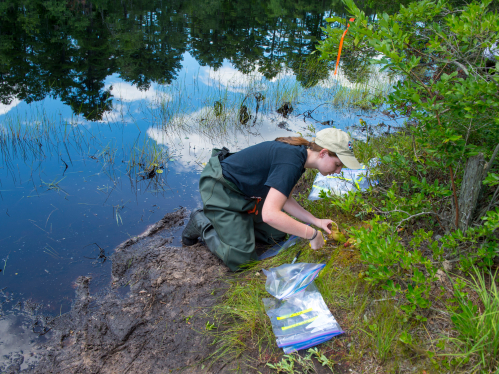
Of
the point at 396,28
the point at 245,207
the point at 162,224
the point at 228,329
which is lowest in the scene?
the point at 162,224

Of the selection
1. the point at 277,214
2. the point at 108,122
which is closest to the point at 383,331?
the point at 277,214

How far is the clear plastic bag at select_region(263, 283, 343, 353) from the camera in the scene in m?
1.94

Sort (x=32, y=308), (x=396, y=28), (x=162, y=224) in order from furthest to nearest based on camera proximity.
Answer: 1. (x=162, y=224)
2. (x=32, y=308)
3. (x=396, y=28)

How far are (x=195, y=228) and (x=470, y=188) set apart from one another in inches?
84.1

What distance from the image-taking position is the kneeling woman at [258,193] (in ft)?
7.43

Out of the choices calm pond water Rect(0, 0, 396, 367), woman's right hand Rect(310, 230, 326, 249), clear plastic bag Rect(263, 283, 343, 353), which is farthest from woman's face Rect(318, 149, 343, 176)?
calm pond water Rect(0, 0, 396, 367)

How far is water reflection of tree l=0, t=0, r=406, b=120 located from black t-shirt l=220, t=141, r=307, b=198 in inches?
144

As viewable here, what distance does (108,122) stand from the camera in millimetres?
5230

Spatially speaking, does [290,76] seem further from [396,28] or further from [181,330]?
[181,330]

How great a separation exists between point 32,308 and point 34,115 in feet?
12.3

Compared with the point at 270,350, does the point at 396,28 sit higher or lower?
higher

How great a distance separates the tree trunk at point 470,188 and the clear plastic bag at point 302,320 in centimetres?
104

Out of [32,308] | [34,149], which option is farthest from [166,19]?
[32,308]

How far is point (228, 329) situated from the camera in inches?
84.4
